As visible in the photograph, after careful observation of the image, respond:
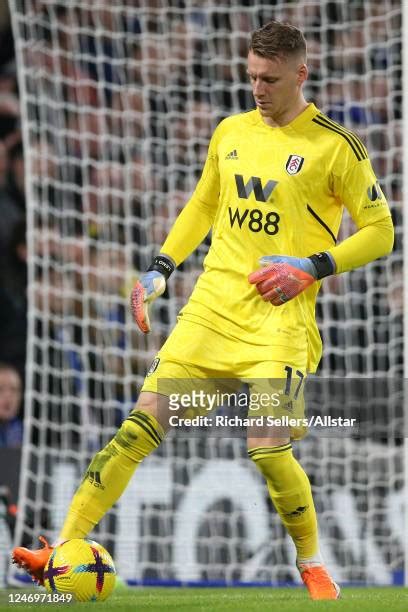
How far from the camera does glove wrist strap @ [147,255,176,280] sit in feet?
16.1

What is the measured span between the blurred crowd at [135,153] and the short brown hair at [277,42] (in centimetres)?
285

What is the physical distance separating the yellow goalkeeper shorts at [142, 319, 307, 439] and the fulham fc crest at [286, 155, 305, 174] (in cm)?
65

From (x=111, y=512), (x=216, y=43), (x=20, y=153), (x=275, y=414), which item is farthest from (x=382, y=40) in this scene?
(x=275, y=414)

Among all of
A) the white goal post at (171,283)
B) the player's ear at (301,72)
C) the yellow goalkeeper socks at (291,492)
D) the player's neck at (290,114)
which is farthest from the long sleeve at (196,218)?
the white goal post at (171,283)

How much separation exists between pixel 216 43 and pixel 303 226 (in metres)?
3.81

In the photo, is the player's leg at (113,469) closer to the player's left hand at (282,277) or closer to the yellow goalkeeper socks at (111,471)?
the yellow goalkeeper socks at (111,471)

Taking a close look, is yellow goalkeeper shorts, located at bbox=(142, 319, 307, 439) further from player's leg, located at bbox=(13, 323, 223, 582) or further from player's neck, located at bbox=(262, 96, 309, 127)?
player's neck, located at bbox=(262, 96, 309, 127)

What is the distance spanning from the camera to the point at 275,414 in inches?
180

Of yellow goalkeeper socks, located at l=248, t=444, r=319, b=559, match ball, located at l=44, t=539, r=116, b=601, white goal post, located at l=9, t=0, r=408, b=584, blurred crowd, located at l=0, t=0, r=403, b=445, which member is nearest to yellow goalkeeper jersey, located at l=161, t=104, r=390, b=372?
yellow goalkeeper socks, located at l=248, t=444, r=319, b=559

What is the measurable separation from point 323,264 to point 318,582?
115cm

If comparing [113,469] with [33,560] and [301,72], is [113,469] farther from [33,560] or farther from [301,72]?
[301,72]

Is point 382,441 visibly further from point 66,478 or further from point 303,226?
point 303,226

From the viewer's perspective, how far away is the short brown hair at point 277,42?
4605 millimetres

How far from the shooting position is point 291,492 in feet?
15.0
